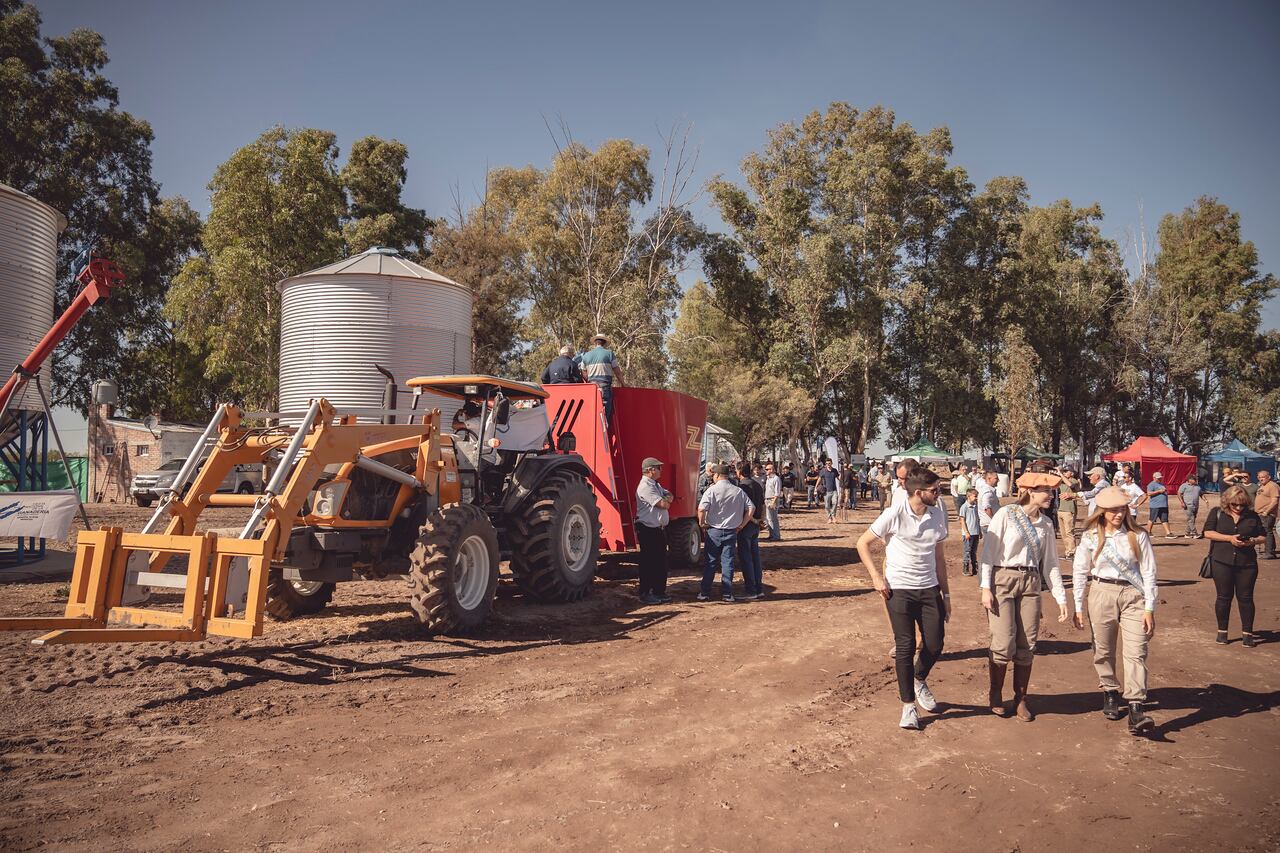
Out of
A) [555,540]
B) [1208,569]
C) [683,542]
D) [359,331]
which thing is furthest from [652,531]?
[359,331]

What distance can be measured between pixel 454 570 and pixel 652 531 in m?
3.21

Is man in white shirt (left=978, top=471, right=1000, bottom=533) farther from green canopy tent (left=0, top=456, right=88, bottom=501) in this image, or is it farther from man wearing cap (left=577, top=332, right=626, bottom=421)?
green canopy tent (left=0, top=456, right=88, bottom=501)

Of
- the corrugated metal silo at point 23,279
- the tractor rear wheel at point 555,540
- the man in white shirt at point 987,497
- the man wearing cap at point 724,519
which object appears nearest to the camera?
the tractor rear wheel at point 555,540

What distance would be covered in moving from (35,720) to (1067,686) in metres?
7.20

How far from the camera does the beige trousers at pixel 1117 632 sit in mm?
5328

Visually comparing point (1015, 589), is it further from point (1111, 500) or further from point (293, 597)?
point (293, 597)

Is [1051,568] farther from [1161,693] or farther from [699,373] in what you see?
[699,373]

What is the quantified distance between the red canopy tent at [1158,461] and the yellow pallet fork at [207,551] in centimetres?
3529

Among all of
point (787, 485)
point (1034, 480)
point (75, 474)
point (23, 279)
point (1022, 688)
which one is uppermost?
point (23, 279)

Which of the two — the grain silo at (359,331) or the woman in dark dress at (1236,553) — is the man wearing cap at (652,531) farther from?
the grain silo at (359,331)

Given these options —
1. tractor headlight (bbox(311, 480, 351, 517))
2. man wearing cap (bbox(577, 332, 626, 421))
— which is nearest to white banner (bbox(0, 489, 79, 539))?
tractor headlight (bbox(311, 480, 351, 517))

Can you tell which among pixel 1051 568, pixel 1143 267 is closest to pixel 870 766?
pixel 1051 568

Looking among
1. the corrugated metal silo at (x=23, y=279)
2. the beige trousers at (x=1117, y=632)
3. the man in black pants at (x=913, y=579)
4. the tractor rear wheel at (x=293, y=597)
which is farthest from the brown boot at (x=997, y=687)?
the corrugated metal silo at (x=23, y=279)

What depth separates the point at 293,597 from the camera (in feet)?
26.5
